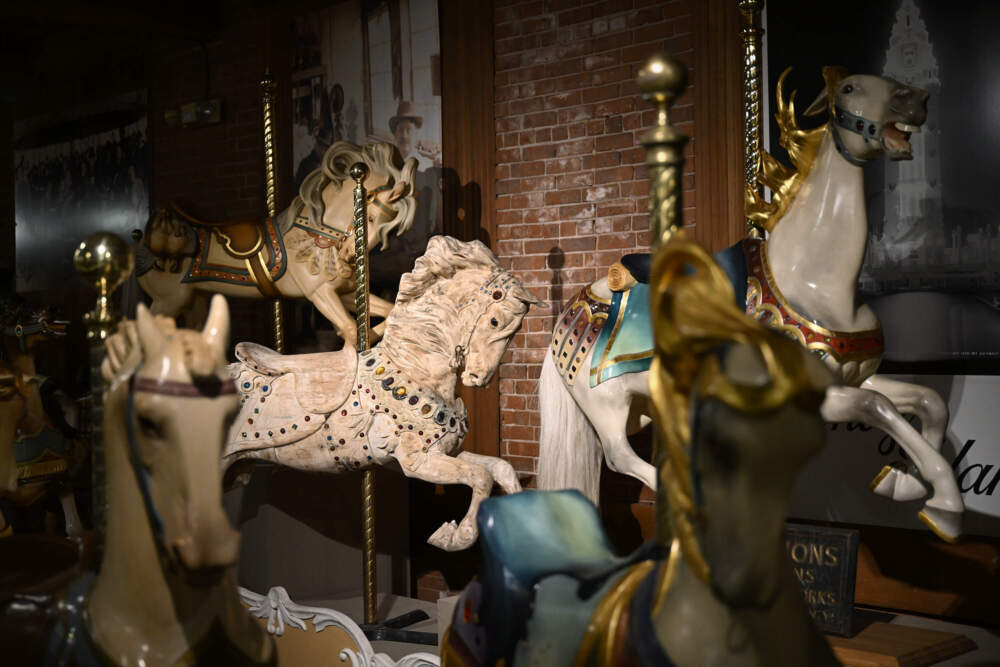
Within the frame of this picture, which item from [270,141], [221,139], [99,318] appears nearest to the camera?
[99,318]

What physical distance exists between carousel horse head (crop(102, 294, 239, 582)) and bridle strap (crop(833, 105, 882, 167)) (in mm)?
2132

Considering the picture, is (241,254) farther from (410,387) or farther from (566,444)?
(566,444)

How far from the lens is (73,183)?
7211mm

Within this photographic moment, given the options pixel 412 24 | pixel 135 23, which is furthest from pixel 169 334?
pixel 135 23

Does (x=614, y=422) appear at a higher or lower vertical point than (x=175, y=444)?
lower

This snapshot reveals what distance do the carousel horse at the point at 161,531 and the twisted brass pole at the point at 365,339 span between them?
6.67ft

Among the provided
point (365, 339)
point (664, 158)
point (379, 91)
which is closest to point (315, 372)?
point (365, 339)

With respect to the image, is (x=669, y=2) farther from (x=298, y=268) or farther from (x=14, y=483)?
(x=14, y=483)

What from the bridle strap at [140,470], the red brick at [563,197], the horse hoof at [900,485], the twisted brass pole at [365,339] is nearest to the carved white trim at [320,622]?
the twisted brass pole at [365,339]

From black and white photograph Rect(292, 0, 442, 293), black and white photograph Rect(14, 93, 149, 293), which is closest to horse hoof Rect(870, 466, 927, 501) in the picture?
black and white photograph Rect(292, 0, 442, 293)

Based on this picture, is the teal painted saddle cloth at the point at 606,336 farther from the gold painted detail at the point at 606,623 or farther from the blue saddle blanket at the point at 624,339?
the gold painted detail at the point at 606,623

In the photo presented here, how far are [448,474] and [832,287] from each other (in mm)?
1383

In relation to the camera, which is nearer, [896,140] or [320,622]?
[896,140]

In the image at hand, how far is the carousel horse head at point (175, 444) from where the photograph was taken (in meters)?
1.57
